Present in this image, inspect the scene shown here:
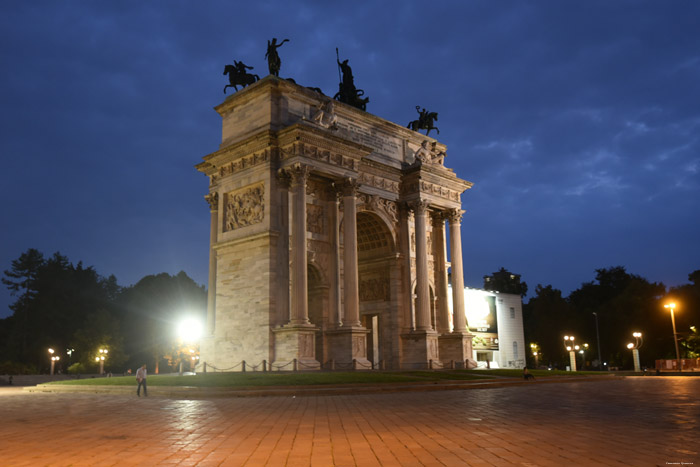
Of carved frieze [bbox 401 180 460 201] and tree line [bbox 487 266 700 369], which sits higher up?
carved frieze [bbox 401 180 460 201]

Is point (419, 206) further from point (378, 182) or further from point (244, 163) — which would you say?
point (244, 163)

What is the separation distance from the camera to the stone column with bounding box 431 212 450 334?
4522 centimetres

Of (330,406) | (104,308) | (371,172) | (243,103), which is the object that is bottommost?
(330,406)

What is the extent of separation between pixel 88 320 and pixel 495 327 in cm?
5362

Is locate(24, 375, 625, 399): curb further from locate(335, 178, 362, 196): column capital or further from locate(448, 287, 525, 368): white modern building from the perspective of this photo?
locate(448, 287, 525, 368): white modern building

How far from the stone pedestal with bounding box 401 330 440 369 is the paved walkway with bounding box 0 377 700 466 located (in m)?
24.2

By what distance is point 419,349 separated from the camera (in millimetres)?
41281

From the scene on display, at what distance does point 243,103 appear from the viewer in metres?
39.3

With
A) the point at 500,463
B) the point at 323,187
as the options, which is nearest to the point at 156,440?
the point at 500,463

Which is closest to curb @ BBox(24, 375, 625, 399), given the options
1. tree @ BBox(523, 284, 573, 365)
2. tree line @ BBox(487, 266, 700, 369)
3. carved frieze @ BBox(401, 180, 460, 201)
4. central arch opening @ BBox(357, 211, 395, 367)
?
central arch opening @ BBox(357, 211, 395, 367)

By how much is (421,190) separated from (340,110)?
27.8ft

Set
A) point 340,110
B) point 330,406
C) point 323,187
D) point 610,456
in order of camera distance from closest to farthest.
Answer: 1. point 610,456
2. point 330,406
3. point 323,187
4. point 340,110

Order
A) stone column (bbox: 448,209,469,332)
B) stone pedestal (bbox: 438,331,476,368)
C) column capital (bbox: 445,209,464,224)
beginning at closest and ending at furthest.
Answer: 1. stone pedestal (bbox: 438,331,476,368)
2. stone column (bbox: 448,209,469,332)
3. column capital (bbox: 445,209,464,224)

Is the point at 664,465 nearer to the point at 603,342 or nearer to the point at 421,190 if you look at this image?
the point at 421,190
